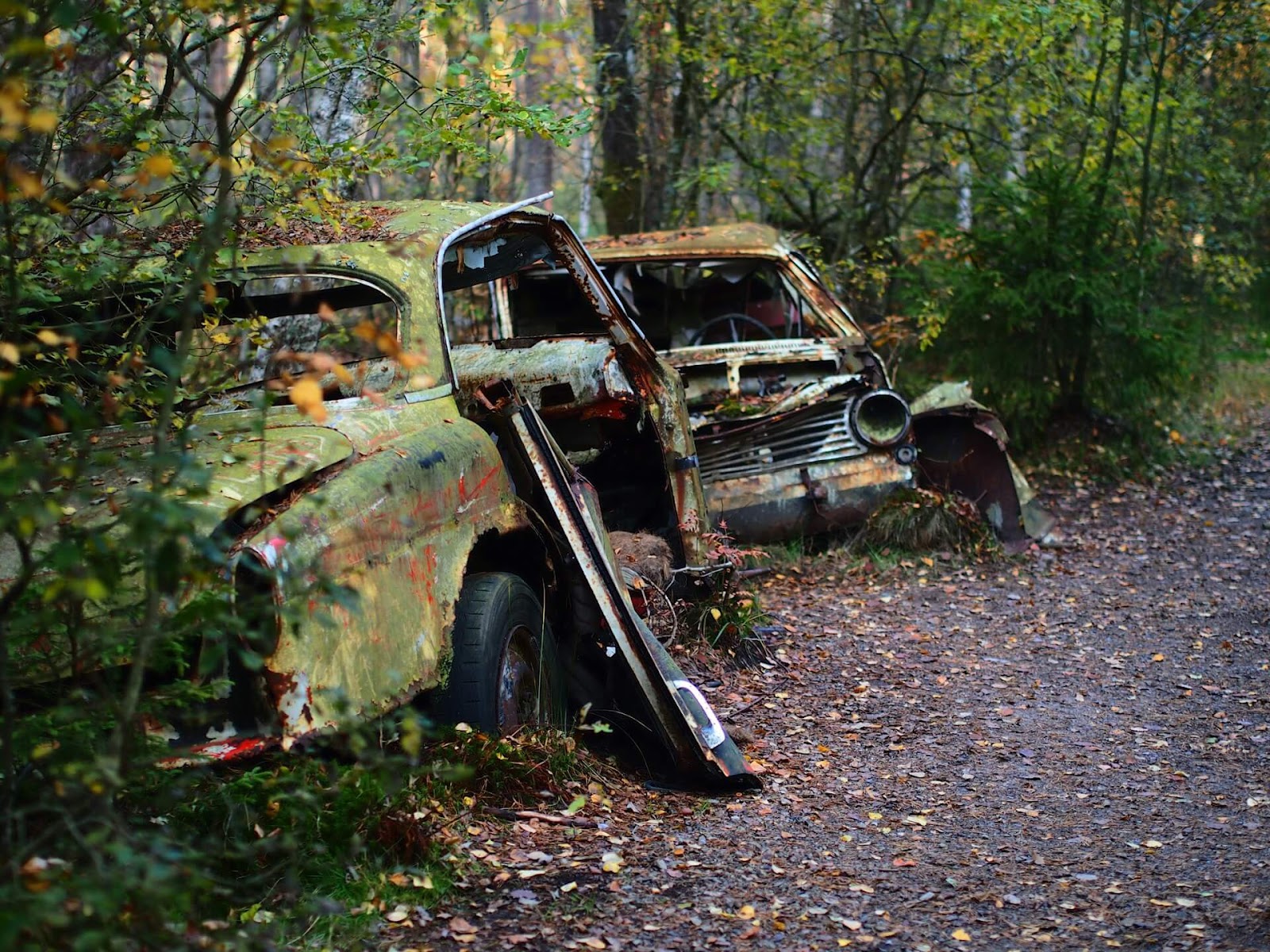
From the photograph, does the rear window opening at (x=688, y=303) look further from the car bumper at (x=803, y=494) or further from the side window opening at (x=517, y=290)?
the car bumper at (x=803, y=494)

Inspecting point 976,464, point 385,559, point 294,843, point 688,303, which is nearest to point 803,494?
point 976,464

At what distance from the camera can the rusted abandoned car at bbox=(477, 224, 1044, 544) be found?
756 centimetres

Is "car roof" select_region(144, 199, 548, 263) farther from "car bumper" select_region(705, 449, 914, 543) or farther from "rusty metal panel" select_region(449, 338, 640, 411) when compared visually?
"car bumper" select_region(705, 449, 914, 543)

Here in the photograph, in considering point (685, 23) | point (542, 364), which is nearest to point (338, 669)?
point (542, 364)

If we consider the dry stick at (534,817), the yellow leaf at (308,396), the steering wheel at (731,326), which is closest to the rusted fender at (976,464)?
the steering wheel at (731,326)

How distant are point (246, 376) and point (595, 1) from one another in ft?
28.0

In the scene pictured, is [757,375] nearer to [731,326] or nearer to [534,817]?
[731,326]

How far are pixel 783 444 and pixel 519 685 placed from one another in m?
3.69

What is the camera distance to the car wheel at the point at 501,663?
12.9ft

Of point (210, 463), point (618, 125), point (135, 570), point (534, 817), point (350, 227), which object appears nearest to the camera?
point (135, 570)

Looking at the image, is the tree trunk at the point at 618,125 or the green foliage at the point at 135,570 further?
the tree trunk at the point at 618,125

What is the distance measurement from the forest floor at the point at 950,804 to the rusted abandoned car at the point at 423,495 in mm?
471

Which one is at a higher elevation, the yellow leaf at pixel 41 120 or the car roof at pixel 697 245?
the car roof at pixel 697 245

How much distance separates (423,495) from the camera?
12.2 feet
